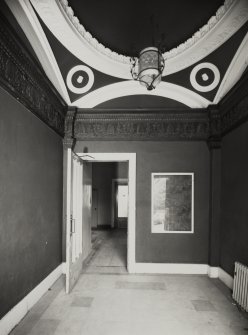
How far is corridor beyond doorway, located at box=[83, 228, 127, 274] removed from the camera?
4.97m

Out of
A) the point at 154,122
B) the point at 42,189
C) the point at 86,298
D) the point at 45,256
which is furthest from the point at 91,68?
the point at 86,298

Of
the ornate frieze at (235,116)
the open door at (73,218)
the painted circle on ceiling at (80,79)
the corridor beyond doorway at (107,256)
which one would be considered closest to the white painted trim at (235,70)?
the ornate frieze at (235,116)

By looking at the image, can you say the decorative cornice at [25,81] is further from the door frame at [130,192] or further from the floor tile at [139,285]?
the floor tile at [139,285]

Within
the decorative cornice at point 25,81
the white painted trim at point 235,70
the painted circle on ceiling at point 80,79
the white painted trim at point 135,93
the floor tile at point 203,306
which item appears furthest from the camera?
the white painted trim at point 135,93

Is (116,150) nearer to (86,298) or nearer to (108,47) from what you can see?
(108,47)

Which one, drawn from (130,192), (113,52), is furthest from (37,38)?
(130,192)

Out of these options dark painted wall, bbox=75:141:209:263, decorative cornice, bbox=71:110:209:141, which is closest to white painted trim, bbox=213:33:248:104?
decorative cornice, bbox=71:110:209:141

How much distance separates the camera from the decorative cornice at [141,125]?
4871 mm

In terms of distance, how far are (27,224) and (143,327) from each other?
78.1 inches

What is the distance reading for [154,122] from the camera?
491 cm

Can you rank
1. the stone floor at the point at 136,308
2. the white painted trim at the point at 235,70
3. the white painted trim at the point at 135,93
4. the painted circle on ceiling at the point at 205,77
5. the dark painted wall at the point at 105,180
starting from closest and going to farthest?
the stone floor at the point at 136,308 → the white painted trim at the point at 235,70 → the painted circle on ceiling at the point at 205,77 → the white painted trim at the point at 135,93 → the dark painted wall at the point at 105,180

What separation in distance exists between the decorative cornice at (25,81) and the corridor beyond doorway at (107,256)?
119 inches

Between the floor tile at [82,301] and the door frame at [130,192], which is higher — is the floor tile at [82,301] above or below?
below

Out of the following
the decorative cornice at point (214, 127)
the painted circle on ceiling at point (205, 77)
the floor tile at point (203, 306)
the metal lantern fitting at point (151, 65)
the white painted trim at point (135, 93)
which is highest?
the painted circle on ceiling at point (205, 77)
